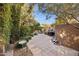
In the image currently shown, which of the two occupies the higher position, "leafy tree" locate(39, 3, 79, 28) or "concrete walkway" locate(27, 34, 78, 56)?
"leafy tree" locate(39, 3, 79, 28)

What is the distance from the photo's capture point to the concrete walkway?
1.68m

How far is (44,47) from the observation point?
5.55ft

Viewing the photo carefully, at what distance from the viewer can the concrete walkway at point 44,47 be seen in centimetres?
168

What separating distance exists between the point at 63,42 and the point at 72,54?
0.47 feet

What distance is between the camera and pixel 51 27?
5.53 feet

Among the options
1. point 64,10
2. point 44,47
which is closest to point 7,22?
point 44,47

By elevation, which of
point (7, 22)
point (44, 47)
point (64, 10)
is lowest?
point (44, 47)

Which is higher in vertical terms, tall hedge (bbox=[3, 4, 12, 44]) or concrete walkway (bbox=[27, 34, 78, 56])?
tall hedge (bbox=[3, 4, 12, 44])

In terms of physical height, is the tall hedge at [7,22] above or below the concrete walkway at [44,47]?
above

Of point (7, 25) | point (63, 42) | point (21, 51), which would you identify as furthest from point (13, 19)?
point (63, 42)

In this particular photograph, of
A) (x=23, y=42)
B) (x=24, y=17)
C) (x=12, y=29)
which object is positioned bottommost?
(x=23, y=42)

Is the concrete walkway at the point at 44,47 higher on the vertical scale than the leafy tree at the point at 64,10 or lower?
lower

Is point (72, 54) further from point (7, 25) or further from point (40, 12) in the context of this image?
point (7, 25)

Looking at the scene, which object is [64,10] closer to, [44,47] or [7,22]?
[44,47]
